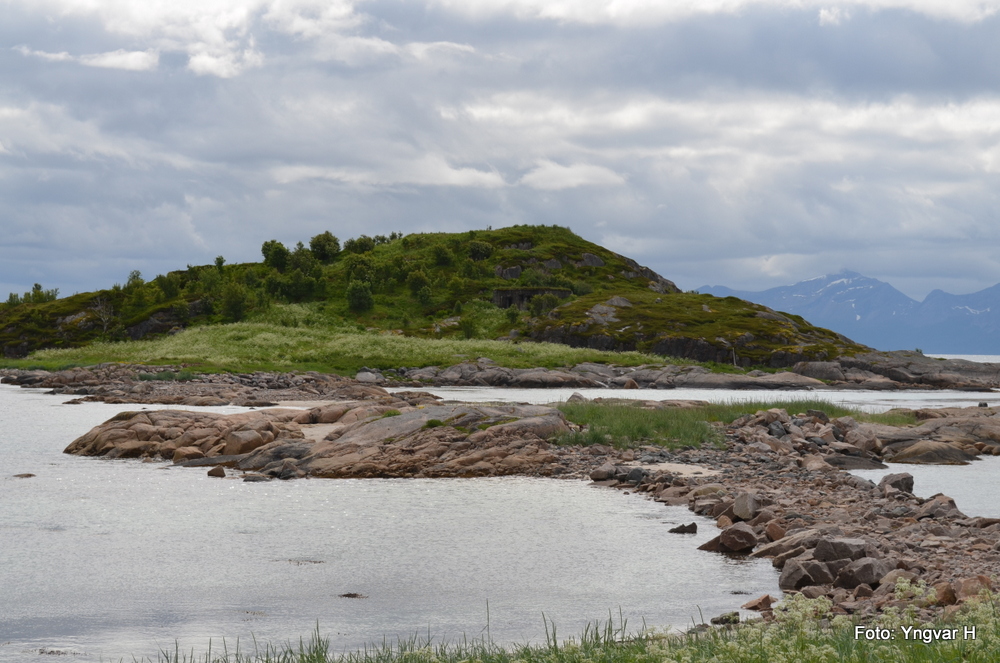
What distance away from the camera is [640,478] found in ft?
80.6

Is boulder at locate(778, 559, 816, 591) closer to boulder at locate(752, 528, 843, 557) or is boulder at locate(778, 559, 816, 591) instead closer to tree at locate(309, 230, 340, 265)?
boulder at locate(752, 528, 843, 557)

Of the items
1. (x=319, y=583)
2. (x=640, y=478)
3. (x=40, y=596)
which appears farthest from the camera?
(x=640, y=478)

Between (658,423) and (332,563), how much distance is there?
65.2ft

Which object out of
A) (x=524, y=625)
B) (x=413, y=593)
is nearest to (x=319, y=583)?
(x=413, y=593)

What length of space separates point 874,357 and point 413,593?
105m

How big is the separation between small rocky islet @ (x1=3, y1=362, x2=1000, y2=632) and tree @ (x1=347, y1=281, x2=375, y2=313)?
90.8 metres

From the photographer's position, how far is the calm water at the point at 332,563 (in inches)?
475

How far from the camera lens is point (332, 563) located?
15.8 m

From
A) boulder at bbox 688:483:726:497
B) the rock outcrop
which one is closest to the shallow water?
boulder at bbox 688:483:726:497

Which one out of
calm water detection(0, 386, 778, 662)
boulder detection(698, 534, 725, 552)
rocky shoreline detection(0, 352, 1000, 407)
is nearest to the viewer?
calm water detection(0, 386, 778, 662)

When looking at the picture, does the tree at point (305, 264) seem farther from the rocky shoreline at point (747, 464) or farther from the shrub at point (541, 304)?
the rocky shoreline at point (747, 464)

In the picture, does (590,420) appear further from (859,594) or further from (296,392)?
(296,392)

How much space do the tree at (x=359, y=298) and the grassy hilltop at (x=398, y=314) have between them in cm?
18

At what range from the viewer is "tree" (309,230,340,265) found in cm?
16062
